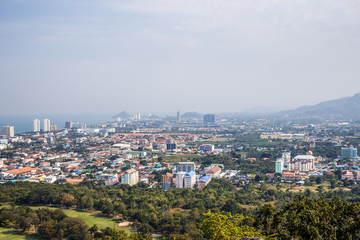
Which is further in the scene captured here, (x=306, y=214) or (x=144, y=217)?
(x=144, y=217)

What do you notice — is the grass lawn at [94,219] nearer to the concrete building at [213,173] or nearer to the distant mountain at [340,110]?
the concrete building at [213,173]

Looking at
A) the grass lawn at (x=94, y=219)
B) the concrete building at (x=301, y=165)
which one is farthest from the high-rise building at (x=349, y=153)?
the grass lawn at (x=94, y=219)

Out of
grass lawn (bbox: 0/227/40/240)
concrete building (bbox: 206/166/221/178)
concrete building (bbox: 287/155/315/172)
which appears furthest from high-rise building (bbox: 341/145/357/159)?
grass lawn (bbox: 0/227/40/240)

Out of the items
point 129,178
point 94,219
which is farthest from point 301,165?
point 94,219

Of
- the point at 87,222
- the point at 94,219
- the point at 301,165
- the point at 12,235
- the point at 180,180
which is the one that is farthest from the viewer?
the point at 301,165

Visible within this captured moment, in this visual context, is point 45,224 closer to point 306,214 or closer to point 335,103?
point 306,214

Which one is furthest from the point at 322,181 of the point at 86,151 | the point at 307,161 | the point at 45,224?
the point at 86,151

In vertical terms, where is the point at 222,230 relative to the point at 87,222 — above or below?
above

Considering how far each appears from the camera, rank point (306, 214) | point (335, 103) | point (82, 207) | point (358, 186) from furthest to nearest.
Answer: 1. point (335, 103)
2. point (358, 186)
3. point (82, 207)
4. point (306, 214)

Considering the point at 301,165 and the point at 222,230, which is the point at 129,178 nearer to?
the point at 301,165
